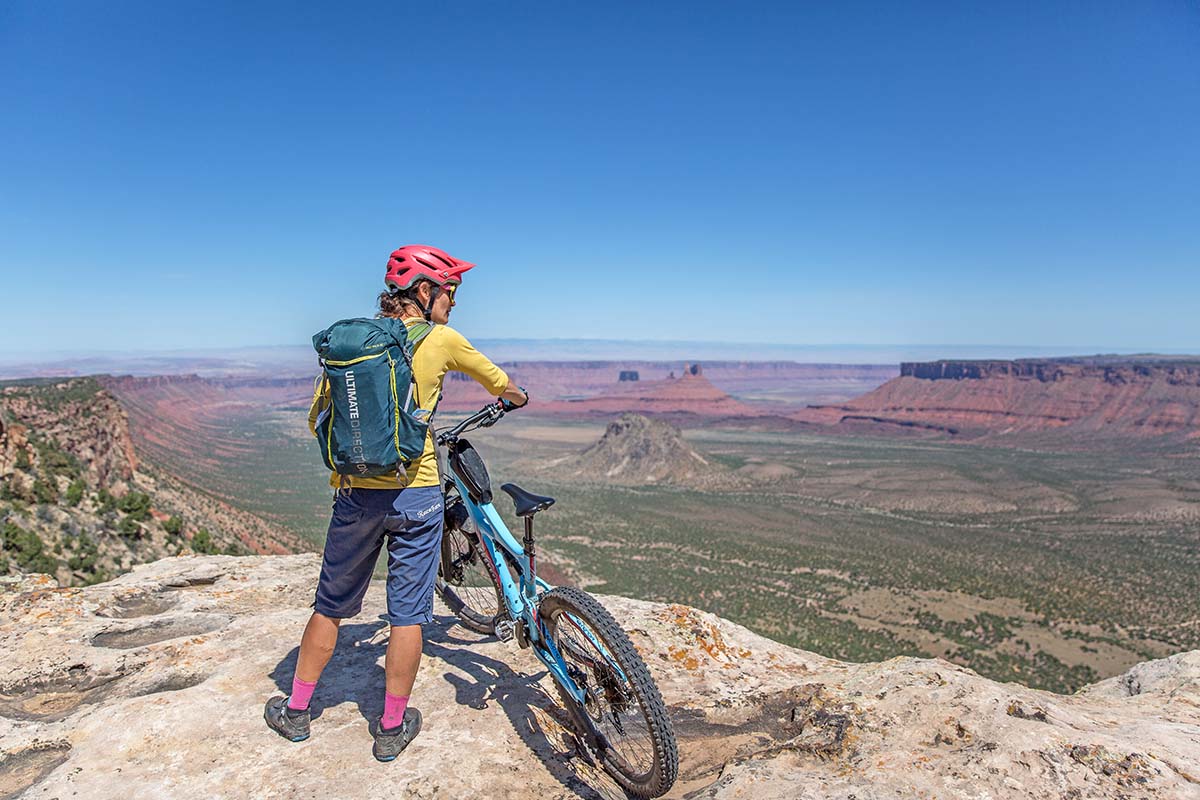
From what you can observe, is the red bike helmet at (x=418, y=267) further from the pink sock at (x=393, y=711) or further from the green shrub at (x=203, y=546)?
the green shrub at (x=203, y=546)

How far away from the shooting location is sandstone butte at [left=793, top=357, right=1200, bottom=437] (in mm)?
113375

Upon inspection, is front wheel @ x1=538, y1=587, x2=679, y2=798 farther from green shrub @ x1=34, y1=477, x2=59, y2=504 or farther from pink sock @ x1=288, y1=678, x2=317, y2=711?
green shrub @ x1=34, y1=477, x2=59, y2=504

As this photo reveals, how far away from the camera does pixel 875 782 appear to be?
299 centimetres

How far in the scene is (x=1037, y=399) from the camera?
426 feet

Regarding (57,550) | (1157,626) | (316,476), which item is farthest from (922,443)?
(57,550)

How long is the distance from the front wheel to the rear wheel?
2.71ft

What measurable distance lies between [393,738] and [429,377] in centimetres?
185

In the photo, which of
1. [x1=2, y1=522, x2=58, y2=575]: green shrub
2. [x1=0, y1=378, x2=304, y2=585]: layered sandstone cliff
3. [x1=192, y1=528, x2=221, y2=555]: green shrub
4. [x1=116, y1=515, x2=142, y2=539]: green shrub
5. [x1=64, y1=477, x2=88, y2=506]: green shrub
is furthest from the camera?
[x1=192, y1=528, x2=221, y2=555]: green shrub

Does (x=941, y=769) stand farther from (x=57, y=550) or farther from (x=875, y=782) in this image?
(x=57, y=550)

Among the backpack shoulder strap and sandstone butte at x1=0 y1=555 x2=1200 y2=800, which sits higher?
the backpack shoulder strap

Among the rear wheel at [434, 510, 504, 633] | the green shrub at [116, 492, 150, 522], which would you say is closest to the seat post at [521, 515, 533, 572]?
the rear wheel at [434, 510, 504, 633]

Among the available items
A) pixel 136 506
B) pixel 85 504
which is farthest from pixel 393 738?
pixel 136 506

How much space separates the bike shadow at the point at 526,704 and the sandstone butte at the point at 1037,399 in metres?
138

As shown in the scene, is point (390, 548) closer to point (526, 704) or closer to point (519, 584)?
point (519, 584)
